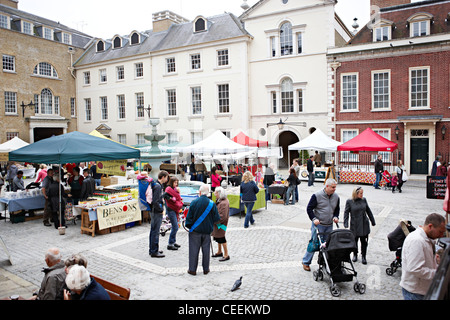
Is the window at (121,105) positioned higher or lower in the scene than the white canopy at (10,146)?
higher

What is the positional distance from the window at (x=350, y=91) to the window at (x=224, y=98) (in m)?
9.24

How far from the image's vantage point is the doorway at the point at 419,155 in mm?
22531

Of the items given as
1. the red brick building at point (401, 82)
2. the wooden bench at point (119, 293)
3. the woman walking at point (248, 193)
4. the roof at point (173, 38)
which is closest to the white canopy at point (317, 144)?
the red brick building at point (401, 82)

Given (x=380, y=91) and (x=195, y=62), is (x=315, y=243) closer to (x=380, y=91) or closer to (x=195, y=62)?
(x=380, y=91)

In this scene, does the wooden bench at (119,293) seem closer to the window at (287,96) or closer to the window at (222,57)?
the window at (287,96)

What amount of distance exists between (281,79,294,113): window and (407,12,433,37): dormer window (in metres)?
8.64

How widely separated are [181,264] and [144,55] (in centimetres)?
2837

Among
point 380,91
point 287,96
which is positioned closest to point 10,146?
point 287,96

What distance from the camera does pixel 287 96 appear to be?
27.2 metres

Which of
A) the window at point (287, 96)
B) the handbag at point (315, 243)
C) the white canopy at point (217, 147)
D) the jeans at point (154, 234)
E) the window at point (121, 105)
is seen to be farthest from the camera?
the window at point (121, 105)

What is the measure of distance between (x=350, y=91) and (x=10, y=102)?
28497 mm

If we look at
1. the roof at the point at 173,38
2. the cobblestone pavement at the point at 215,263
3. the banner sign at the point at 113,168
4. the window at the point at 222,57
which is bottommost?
the cobblestone pavement at the point at 215,263

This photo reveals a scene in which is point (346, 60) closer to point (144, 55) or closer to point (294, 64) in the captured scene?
point (294, 64)

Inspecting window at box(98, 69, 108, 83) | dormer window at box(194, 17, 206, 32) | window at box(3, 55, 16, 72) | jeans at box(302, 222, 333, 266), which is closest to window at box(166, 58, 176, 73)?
dormer window at box(194, 17, 206, 32)
